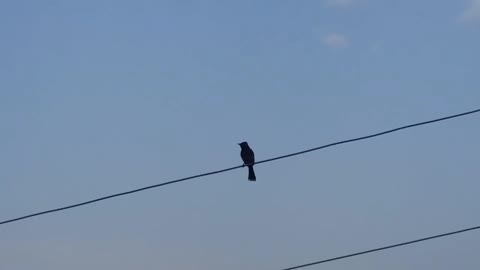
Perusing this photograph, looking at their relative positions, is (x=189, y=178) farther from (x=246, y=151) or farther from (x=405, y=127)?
(x=246, y=151)

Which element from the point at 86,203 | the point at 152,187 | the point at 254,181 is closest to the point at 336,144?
the point at 152,187

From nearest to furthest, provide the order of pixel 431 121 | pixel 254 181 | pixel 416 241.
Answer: pixel 431 121
pixel 416 241
pixel 254 181

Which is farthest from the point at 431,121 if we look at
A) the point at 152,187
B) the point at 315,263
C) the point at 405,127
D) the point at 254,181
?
the point at 254,181

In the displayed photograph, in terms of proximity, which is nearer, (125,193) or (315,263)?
(125,193)

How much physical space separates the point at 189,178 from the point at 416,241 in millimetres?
2871

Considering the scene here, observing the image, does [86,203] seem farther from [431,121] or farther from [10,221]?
[431,121]

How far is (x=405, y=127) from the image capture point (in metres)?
11.4

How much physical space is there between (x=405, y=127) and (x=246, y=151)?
26.2 ft

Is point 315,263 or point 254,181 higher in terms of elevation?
point 254,181

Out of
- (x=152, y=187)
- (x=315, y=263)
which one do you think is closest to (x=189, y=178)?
(x=152, y=187)

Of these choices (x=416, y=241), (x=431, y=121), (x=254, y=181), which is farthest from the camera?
(x=254, y=181)

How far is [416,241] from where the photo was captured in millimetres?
12219

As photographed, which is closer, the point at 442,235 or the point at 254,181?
the point at 442,235

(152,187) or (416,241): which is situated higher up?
(152,187)
